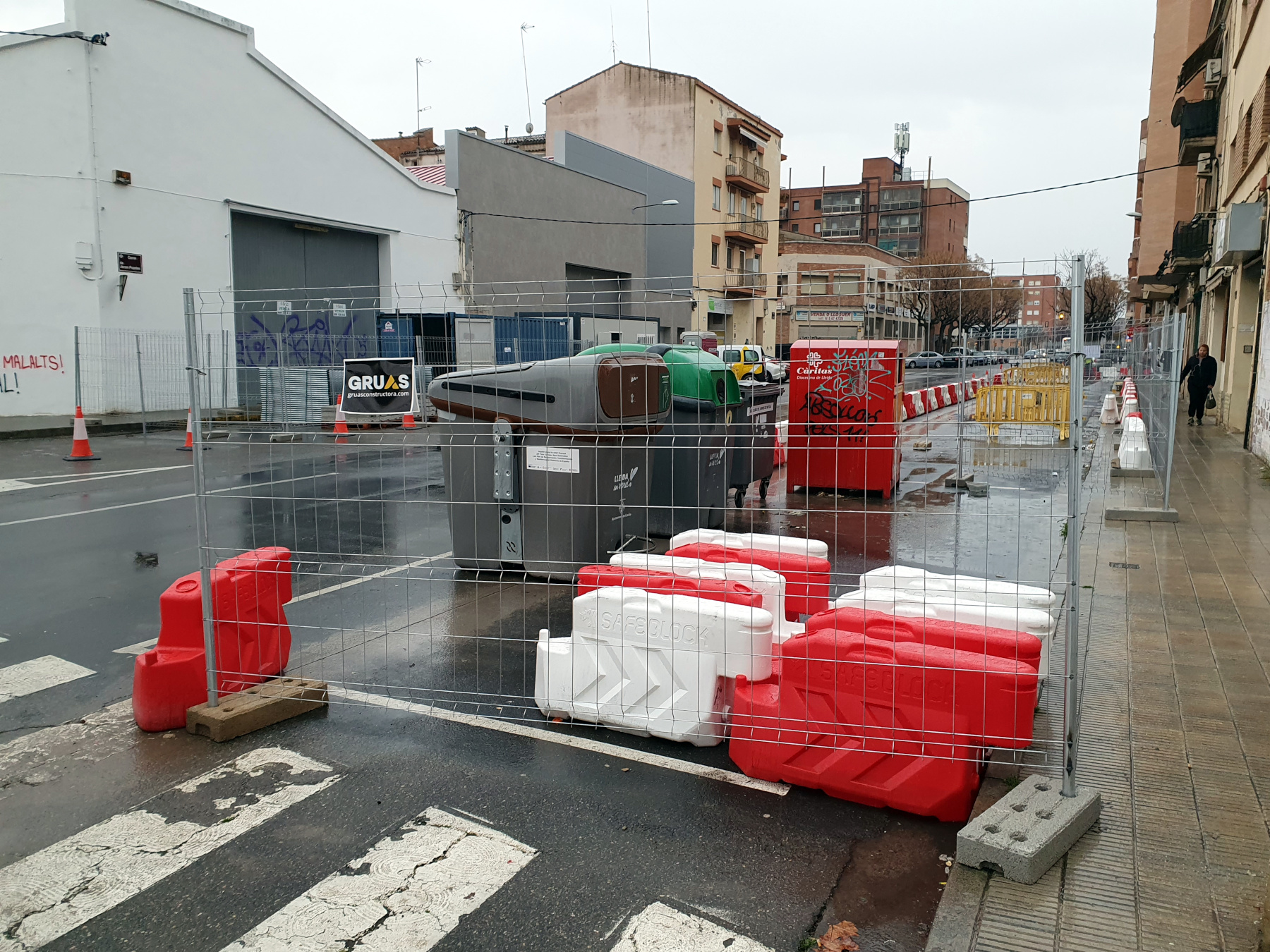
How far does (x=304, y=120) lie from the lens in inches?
971

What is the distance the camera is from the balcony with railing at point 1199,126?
26.9 m

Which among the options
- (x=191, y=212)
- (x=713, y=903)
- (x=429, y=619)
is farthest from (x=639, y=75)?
(x=713, y=903)

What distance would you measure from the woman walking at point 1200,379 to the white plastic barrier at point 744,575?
66.7 ft

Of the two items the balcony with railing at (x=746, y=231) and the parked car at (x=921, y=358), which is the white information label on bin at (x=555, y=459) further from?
the balcony with railing at (x=746, y=231)

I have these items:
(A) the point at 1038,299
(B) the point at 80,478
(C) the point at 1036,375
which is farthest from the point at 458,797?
(C) the point at 1036,375

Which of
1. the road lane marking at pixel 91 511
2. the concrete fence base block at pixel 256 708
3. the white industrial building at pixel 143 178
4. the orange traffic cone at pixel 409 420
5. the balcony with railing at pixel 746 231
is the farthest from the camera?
the balcony with railing at pixel 746 231

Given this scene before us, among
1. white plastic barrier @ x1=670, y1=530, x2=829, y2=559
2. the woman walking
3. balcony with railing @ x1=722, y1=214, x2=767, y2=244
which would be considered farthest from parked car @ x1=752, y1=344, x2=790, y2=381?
balcony with railing @ x1=722, y1=214, x2=767, y2=244

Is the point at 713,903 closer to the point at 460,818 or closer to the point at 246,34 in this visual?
the point at 460,818

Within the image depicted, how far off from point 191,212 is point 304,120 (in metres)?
4.70

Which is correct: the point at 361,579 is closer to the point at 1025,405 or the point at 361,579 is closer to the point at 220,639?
the point at 220,639

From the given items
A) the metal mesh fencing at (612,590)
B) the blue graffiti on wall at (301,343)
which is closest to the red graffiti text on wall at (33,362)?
the metal mesh fencing at (612,590)

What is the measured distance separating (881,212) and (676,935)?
99.6 meters

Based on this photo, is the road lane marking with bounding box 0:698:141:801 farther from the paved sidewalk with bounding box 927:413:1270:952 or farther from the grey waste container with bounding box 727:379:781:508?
the grey waste container with bounding box 727:379:781:508

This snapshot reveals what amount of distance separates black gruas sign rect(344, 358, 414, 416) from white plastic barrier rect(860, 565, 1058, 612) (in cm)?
255
